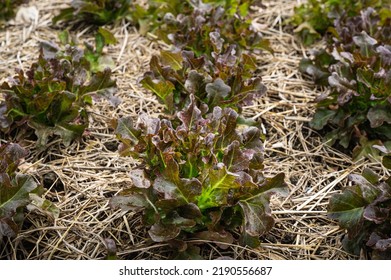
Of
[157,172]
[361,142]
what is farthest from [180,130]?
[361,142]

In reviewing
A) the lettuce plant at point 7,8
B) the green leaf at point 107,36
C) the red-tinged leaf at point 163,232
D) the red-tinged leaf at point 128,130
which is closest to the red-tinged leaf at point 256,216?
the red-tinged leaf at point 163,232

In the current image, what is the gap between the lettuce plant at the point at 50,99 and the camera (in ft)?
8.14

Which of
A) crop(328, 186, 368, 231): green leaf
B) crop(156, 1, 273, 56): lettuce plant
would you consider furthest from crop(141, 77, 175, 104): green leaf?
crop(328, 186, 368, 231): green leaf

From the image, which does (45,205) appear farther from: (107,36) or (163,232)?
(107,36)

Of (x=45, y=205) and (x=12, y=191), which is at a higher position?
(x=12, y=191)

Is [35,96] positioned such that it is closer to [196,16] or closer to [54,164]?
[54,164]

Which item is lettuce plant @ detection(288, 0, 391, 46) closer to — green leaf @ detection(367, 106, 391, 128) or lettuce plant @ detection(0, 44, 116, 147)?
green leaf @ detection(367, 106, 391, 128)

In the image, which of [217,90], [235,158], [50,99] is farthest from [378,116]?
[50,99]

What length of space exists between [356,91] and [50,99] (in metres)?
1.44

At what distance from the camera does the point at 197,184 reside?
1.92m

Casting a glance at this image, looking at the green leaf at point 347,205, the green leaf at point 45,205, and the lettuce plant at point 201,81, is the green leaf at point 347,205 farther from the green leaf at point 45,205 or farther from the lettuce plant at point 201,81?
the green leaf at point 45,205

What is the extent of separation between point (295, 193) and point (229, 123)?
52cm

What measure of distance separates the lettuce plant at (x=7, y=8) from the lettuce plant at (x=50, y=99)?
941 mm

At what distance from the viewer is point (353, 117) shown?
2.64m
